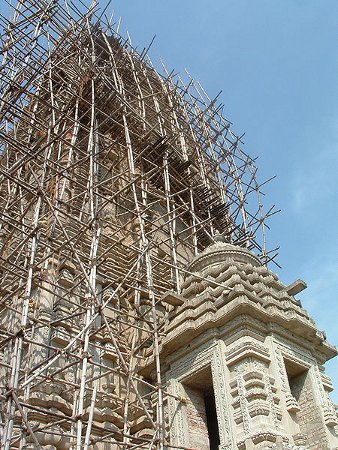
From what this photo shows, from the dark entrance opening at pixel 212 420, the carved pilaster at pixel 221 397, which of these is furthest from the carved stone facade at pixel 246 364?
the dark entrance opening at pixel 212 420

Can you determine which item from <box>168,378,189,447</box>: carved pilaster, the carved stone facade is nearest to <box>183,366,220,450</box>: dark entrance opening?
the carved stone facade

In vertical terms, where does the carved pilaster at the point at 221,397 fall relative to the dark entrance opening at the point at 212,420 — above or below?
below

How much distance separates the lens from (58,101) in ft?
67.7

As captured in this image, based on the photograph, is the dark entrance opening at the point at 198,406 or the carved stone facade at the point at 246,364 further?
the dark entrance opening at the point at 198,406

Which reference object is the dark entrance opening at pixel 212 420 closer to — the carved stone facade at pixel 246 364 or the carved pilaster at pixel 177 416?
the carved stone facade at pixel 246 364

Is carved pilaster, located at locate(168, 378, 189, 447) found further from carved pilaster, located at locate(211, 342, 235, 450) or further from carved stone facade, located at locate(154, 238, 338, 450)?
carved pilaster, located at locate(211, 342, 235, 450)

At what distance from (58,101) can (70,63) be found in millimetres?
2586

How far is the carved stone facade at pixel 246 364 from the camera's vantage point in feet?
38.8

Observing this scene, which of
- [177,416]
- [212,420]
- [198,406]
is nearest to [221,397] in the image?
[177,416]

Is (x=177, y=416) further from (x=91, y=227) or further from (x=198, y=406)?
(x=91, y=227)

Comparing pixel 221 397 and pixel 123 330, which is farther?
pixel 123 330

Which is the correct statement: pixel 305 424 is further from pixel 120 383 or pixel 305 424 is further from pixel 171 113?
pixel 171 113

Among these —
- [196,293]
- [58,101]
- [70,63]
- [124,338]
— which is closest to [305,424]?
[196,293]

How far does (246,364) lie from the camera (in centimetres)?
1241
